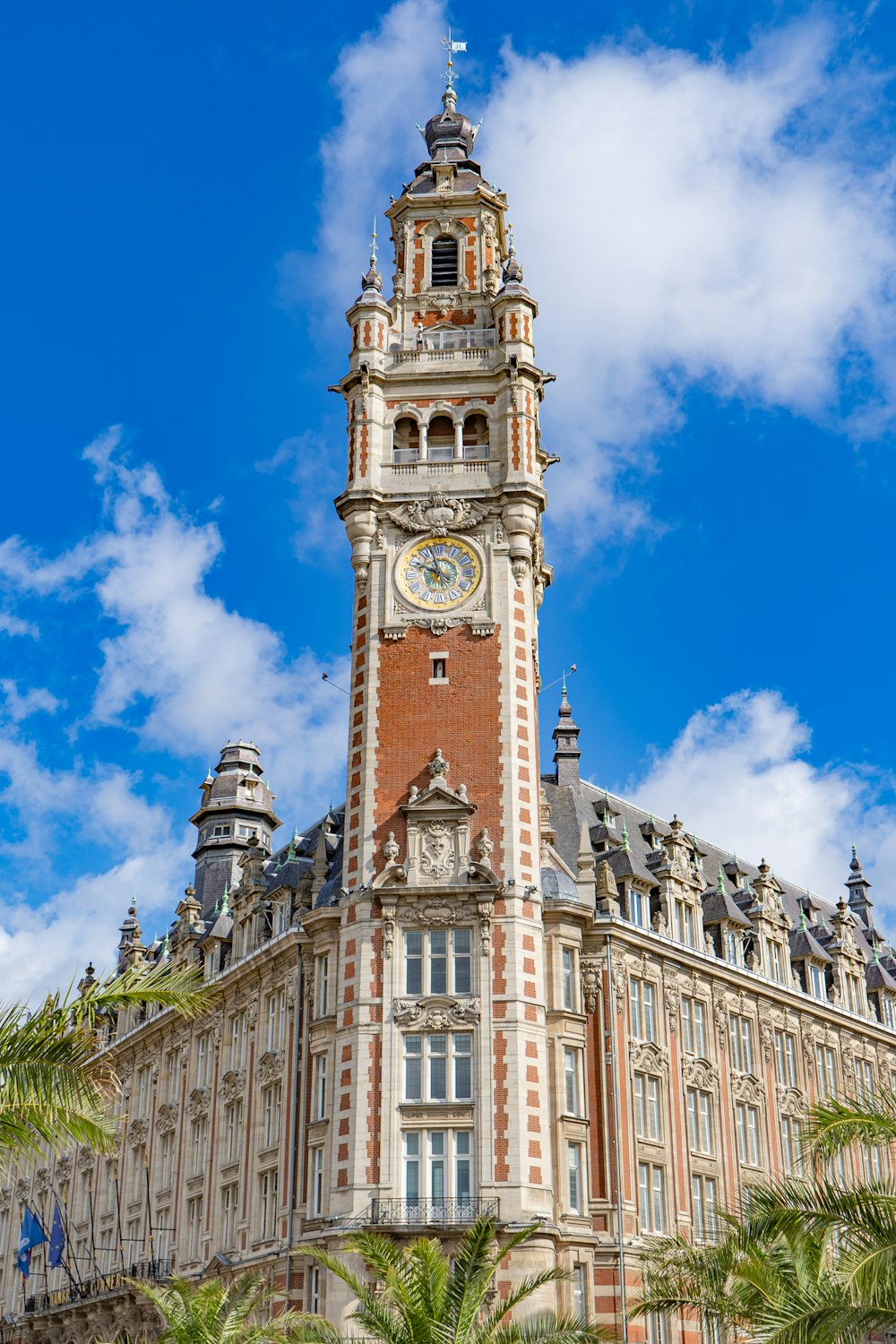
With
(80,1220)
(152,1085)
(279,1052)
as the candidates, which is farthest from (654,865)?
(80,1220)

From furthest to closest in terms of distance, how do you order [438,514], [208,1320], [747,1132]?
[747,1132] → [438,514] → [208,1320]

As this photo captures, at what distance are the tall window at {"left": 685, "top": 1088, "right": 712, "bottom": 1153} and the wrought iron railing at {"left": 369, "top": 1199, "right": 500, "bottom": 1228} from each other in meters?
14.3

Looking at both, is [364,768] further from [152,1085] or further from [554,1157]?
[152,1085]

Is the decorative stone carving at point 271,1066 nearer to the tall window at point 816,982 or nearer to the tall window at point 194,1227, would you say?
the tall window at point 194,1227

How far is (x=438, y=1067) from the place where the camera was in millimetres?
54781

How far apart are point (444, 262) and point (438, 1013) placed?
33.5m

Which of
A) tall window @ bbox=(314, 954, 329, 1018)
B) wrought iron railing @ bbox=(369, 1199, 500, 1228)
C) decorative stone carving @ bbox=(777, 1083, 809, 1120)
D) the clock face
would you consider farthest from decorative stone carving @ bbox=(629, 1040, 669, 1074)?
the clock face

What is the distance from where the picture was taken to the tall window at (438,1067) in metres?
54.4

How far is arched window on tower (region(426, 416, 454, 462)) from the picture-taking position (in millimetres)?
65688

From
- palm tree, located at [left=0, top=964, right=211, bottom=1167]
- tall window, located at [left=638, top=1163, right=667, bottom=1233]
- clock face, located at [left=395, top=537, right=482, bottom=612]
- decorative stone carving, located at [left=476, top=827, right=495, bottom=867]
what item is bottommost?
palm tree, located at [left=0, top=964, right=211, bottom=1167]

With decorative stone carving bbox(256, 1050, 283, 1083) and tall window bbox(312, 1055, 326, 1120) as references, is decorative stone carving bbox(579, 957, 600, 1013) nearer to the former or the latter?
tall window bbox(312, 1055, 326, 1120)

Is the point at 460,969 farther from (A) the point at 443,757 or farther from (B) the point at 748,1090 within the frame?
(B) the point at 748,1090

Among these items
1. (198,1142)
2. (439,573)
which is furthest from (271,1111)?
(439,573)

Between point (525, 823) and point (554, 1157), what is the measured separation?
38.3 feet
